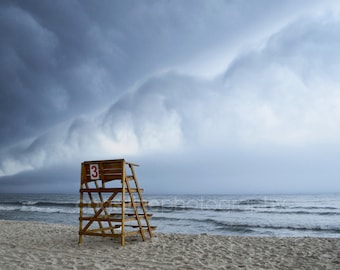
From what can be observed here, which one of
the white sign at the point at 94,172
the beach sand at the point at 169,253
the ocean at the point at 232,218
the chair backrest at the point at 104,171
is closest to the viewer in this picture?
the beach sand at the point at 169,253

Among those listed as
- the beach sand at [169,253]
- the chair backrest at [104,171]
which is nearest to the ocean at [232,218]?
the beach sand at [169,253]

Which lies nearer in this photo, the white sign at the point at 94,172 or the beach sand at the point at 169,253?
the beach sand at the point at 169,253

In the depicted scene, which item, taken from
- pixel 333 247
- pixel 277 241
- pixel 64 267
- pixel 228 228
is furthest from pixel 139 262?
pixel 228 228

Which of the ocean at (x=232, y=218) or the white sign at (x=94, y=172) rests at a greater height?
the white sign at (x=94, y=172)

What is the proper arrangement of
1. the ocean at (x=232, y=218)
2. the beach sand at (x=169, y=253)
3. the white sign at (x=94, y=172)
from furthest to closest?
the ocean at (x=232, y=218), the white sign at (x=94, y=172), the beach sand at (x=169, y=253)

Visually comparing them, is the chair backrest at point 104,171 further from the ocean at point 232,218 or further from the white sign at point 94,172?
the ocean at point 232,218

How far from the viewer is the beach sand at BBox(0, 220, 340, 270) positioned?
5.88 metres

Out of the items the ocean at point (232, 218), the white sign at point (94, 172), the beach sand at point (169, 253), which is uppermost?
the white sign at point (94, 172)

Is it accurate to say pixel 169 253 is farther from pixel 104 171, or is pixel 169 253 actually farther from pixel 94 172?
pixel 94 172

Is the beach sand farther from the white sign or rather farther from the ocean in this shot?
the ocean

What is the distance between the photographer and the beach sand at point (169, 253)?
19.3 ft

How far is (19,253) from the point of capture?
6.97 meters

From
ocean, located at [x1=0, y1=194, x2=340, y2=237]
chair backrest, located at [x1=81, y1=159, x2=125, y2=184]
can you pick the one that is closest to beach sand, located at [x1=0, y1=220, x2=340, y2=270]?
chair backrest, located at [x1=81, y1=159, x2=125, y2=184]

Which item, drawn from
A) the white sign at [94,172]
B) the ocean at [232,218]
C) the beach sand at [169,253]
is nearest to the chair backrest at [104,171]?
the white sign at [94,172]
